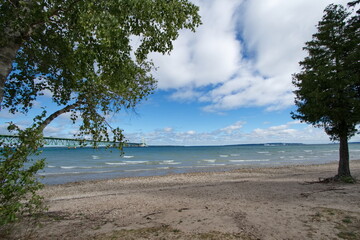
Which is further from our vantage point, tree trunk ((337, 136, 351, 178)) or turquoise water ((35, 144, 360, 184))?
turquoise water ((35, 144, 360, 184))

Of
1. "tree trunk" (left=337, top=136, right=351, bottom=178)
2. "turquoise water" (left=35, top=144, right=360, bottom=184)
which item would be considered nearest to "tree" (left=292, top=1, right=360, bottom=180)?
"tree trunk" (left=337, top=136, right=351, bottom=178)

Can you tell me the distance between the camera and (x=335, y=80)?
1067 cm

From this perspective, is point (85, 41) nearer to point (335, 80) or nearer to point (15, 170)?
point (15, 170)

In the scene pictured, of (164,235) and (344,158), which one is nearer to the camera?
(164,235)

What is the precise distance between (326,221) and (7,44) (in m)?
8.09

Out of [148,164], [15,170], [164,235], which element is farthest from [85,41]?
[148,164]

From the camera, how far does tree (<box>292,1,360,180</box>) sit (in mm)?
10695

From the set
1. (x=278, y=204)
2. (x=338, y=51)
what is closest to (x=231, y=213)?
(x=278, y=204)

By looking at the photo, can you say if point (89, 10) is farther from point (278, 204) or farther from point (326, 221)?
point (278, 204)

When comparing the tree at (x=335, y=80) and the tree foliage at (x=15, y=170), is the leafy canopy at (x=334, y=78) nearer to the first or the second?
the tree at (x=335, y=80)

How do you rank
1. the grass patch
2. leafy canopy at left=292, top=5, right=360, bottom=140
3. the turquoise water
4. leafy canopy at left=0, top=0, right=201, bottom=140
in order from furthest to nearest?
the turquoise water, leafy canopy at left=292, top=5, right=360, bottom=140, the grass patch, leafy canopy at left=0, top=0, right=201, bottom=140

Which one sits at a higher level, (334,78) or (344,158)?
(334,78)

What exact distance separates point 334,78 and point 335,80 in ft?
0.36

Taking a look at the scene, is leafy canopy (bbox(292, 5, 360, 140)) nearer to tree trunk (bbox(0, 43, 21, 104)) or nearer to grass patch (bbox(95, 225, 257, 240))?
grass patch (bbox(95, 225, 257, 240))
